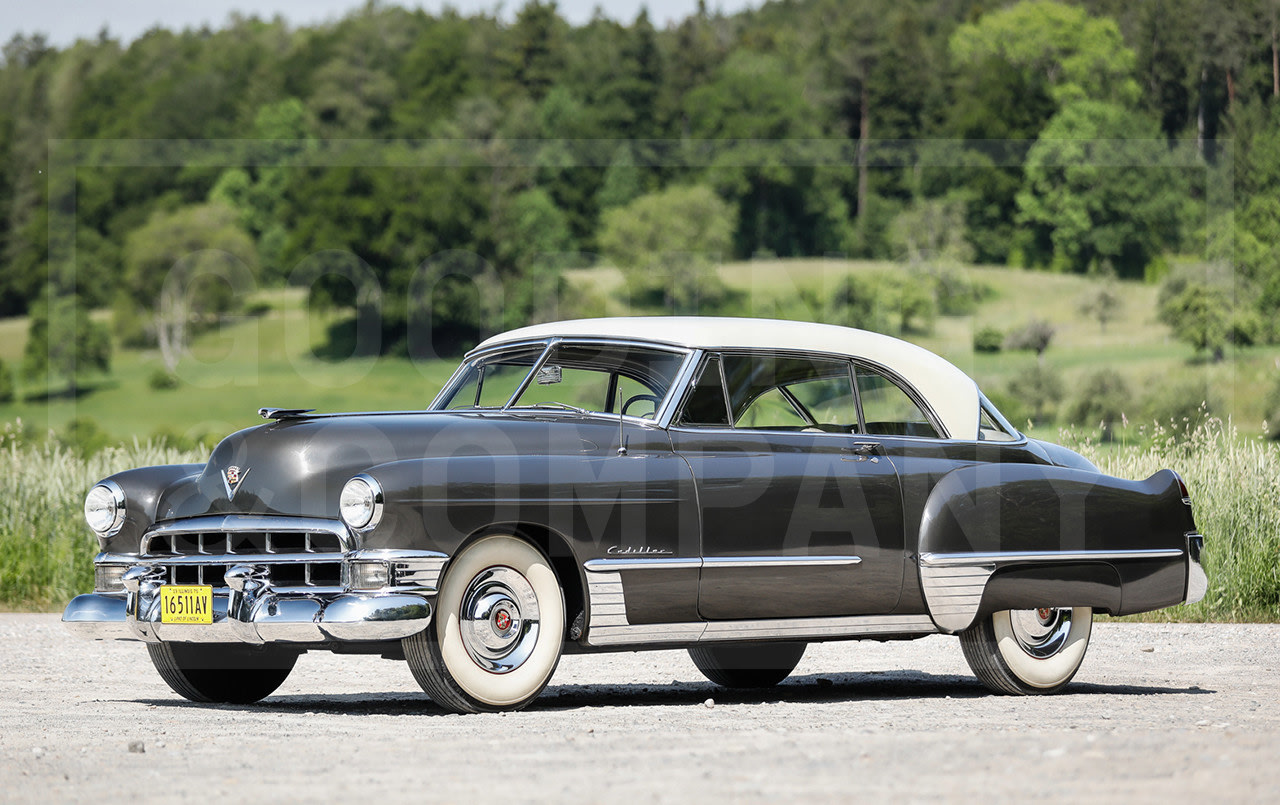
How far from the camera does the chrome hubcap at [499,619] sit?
262 inches

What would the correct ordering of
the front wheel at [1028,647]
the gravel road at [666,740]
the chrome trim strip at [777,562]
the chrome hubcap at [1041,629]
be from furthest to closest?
1. the chrome hubcap at [1041,629]
2. the front wheel at [1028,647]
3. the chrome trim strip at [777,562]
4. the gravel road at [666,740]

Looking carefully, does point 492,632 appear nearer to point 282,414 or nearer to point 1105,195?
point 282,414

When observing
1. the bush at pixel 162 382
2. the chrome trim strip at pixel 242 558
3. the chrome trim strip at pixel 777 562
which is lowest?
the bush at pixel 162 382

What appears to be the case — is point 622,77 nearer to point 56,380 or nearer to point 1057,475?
point 56,380

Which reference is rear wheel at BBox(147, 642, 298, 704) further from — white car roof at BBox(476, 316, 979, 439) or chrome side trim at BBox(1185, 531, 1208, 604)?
chrome side trim at BBox(1185, 531, 1208, 604)

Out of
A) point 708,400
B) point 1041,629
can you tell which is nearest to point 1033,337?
point 1041,629

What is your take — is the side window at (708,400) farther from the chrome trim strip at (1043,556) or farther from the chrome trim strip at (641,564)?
the chrome trim strip at (1043,556)

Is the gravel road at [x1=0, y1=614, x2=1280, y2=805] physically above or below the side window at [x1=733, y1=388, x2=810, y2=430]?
below

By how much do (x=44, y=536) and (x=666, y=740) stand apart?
10.7 metres

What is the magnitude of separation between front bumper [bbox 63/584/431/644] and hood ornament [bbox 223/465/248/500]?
18.2 inches

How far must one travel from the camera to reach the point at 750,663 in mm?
8945

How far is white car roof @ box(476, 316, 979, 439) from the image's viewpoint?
7.69 meters

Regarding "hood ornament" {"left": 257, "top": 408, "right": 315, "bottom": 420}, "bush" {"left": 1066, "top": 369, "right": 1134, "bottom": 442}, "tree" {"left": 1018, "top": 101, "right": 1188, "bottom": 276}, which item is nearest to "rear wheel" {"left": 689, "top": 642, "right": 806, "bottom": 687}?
"hood ornament" {"left": 257, "top": 408, "right": 315, "bottom": 420}

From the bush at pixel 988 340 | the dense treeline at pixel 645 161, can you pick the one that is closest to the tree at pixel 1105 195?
the dense treeline at pixel 645 161
